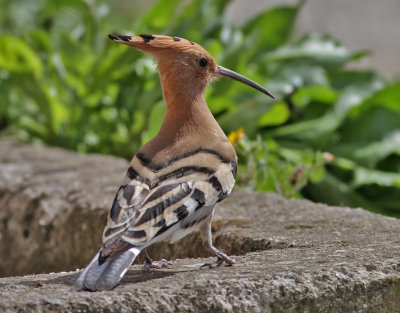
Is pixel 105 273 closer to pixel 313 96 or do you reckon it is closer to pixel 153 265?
pixel 153 265

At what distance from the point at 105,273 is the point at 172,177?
363mm

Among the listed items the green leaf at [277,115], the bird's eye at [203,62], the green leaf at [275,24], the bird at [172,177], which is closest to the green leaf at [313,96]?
the green leaf at [277,115]

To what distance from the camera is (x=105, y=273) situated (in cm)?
180

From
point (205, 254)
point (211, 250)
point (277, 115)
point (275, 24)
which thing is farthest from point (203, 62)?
point (275, 24)

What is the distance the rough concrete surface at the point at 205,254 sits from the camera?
5.88 ft

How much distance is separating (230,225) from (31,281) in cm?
91

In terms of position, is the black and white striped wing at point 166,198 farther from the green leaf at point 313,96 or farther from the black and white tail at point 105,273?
the green leaf at point 313,96

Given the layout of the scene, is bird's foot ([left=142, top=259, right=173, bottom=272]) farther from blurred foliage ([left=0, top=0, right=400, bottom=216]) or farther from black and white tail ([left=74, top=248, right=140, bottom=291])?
blurred foliage ([left=0, top=0, right=400, bottom=216])

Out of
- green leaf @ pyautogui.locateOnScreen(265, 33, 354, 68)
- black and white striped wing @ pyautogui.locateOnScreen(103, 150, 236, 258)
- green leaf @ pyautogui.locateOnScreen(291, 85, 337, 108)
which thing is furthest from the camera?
green leaf @ pyautogui.locateOnScreen(265, 33, 354, 68)

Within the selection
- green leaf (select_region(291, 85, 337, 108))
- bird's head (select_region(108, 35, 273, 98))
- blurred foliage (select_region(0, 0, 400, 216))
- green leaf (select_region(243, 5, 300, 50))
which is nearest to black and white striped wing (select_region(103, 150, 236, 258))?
bird's head (select_region(108, 35, 273, 98))

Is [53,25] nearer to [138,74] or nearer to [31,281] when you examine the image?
[138,74]

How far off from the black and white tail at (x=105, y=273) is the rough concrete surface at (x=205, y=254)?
30 mm

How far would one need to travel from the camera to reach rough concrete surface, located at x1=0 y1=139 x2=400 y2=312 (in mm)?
1791

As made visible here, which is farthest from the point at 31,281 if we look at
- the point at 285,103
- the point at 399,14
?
the point at 399,14
